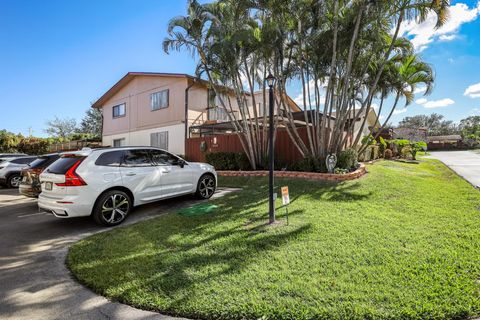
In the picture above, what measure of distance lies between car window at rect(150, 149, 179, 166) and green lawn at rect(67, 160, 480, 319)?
1.44 m

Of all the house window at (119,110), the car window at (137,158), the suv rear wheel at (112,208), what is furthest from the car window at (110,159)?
the house window at (119,110)

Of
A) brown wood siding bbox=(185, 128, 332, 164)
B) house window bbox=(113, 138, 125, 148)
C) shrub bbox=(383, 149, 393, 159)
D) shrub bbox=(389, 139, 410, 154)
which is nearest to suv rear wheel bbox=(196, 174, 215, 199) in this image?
brown wood siding bbox=(185, 128, 332, 164)

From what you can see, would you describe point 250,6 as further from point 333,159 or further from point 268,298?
point 268,298

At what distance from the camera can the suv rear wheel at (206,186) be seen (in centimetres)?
761

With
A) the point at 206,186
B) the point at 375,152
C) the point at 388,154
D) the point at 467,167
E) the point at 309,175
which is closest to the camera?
the point at 206,186

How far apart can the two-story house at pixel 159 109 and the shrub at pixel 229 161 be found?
3.41 m

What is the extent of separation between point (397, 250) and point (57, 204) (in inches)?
236

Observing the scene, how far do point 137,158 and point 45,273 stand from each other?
3.09 metres

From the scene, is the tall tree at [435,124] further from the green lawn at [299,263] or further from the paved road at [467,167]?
the green lawn at [299,263]

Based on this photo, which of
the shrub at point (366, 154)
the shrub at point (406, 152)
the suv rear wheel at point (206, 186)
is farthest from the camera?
the shrub at point (406, 152)

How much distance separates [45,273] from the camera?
3.56 metres

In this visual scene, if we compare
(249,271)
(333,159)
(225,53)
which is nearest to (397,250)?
(249,271)

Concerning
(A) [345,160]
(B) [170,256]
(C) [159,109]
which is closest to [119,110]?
(C) [159,109]

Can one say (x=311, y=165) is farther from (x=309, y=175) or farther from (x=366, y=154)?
(x=366, y=154)
